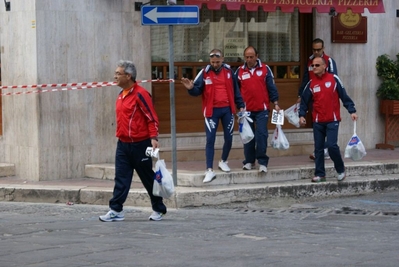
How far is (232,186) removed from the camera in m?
12.5

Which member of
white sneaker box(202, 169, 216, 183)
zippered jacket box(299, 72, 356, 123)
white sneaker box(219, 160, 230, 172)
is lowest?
white sneaker box(202, 169, 216, 183)

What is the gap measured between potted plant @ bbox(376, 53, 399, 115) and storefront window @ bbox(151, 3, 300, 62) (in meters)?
1.55

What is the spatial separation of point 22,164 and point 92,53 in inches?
79.6

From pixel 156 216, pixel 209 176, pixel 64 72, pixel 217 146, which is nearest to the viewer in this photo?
pixel 156 216

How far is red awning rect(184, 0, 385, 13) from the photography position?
13.6 metres

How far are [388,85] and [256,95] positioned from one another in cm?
386

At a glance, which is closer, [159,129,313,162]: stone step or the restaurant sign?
[159,129,313,162]: stone step

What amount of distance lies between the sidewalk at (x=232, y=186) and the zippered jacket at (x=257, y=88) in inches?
37.8

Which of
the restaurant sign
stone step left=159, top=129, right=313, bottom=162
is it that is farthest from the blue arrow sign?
the restaurant sign

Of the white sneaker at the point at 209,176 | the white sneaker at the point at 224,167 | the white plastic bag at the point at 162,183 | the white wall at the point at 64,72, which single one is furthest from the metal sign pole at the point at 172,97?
the white wall at the point at 64,72

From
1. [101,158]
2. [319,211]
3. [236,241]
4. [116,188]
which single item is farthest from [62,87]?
[236,241]

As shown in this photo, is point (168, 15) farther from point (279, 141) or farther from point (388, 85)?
point (388, 85)

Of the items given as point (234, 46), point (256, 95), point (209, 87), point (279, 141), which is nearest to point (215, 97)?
point (209, 87)

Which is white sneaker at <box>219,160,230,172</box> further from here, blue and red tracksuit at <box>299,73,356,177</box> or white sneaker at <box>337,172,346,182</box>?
white sneaker at <box>337,172,346,182</box>
